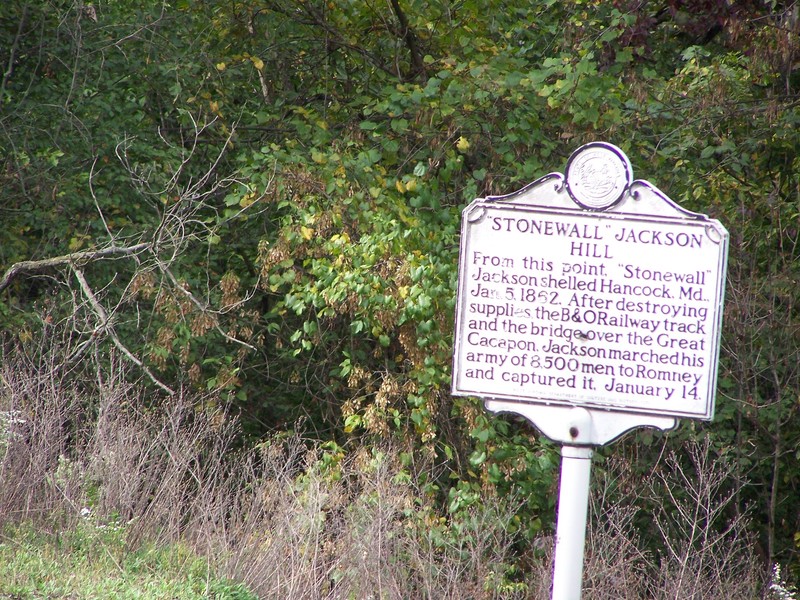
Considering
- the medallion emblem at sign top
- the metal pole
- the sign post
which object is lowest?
the metal pole

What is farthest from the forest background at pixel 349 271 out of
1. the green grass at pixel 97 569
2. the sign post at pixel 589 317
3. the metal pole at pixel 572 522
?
the sign post at pixel 589 317

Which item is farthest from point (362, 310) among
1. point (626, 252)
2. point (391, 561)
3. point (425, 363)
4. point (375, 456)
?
point (626, 252)

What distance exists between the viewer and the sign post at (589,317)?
3559mm

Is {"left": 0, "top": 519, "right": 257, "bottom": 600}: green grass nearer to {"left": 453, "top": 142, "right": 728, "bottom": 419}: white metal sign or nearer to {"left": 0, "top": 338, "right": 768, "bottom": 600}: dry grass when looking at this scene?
{"left": 0, "top": 338, "right": 768, "bottom": 600}: dry grass

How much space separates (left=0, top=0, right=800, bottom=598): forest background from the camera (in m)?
6.32

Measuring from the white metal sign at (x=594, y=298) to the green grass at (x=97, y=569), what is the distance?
222 cm

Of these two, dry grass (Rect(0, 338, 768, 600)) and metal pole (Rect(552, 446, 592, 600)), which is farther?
dry grass (Rect(0, 338, 768, 600))

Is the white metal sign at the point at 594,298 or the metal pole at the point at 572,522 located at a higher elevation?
the white metal sign at the point at 594,298

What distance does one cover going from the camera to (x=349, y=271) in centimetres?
746

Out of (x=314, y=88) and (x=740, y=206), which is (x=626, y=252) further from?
(x=314, y=88)

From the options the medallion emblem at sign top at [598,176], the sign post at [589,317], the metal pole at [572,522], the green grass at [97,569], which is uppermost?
the medallion emblem at sign top at [598,176]

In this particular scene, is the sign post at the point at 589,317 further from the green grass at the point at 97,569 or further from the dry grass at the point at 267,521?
the dry grass at the point at 267,521

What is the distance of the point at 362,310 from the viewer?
737 centimetres

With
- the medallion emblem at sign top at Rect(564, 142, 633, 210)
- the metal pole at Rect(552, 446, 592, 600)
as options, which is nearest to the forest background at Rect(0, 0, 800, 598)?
the metal pole at Rect(552, 446, 592, 600)
